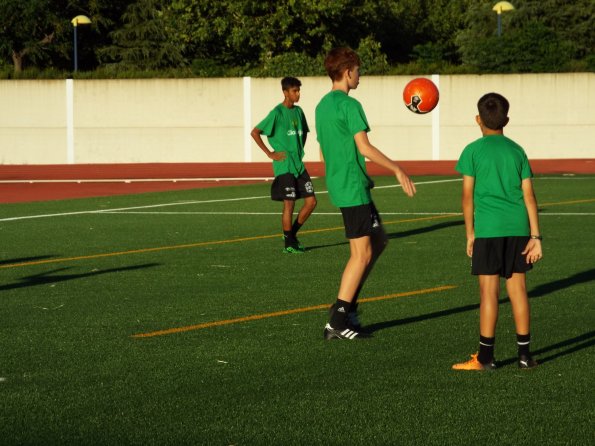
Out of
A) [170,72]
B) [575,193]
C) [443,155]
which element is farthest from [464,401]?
[170,72]

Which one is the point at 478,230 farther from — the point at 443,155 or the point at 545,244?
the point at 443,155

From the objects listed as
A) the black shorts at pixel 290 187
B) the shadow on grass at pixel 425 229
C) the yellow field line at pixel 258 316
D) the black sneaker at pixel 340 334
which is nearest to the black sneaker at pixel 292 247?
the black shorts at pixel 290 187

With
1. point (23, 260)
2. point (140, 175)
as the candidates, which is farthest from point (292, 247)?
point (140, 175)

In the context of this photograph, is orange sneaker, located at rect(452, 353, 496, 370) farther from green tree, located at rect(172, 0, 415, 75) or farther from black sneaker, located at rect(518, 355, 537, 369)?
green tree, located at rect(172, 0, 415, 75)

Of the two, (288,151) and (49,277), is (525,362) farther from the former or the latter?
(288,151)

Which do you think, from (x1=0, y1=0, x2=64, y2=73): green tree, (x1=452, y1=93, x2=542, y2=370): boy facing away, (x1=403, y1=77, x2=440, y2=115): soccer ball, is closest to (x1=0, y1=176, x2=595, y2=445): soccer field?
(x1=452, y1=93, x2=542, y2=370): boy facing away

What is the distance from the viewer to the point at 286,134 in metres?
15.7

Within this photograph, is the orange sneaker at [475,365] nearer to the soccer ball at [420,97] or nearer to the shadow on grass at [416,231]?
the shadow on grass at [416,231]

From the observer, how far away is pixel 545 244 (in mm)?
15391

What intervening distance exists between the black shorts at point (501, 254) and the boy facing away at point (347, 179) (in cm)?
151

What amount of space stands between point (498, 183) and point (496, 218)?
21 centimetres

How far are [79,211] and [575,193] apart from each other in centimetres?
949

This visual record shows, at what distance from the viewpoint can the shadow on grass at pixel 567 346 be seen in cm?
812

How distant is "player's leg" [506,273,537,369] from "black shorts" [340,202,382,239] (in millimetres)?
1552
